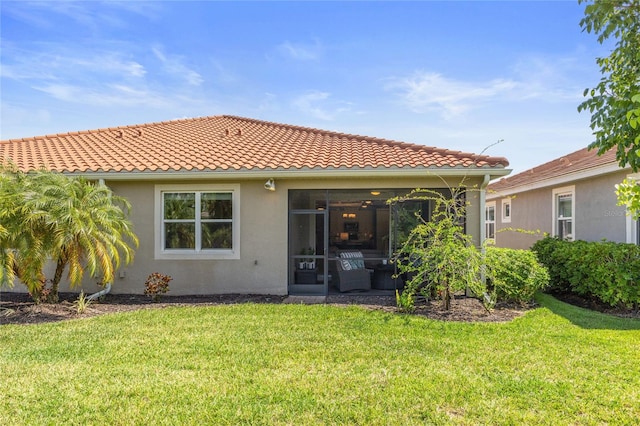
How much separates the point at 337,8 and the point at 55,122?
12228 millimetres

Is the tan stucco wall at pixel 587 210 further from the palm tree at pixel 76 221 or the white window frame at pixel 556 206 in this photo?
the palm tree at pixel 76 221

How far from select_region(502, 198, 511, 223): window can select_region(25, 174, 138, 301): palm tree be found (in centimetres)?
1715

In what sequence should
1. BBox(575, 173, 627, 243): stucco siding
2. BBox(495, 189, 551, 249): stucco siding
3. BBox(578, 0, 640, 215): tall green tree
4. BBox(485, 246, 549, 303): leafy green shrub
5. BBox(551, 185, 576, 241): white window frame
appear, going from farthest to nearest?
BBox(495, 189, 551, 249): stucco siding
BBox(551, 185, 576, 241): white window frame
BBox(575, 173, 627, 243): stucco siding
BBox(485, 246, 549, 303): leafy green shrub
BBox(578, 0, 640, 215): tall green tree

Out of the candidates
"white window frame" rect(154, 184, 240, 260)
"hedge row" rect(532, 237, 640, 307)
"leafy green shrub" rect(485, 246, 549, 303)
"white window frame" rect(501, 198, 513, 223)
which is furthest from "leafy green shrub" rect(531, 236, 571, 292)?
"white window frame" rect(154, 184, 240, 260)

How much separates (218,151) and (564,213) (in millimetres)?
12414

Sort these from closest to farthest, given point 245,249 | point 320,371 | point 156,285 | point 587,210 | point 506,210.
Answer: point 320,371
point 156,285
point 245,249
point 587,210
point 506,210

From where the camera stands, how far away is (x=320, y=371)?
16.2ft

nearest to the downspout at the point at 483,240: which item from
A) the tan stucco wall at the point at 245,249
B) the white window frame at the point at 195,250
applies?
the tan stucco wall at the point at 245,249

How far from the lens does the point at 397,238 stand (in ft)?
37.5

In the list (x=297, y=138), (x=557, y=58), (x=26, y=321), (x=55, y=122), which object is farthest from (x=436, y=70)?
(x=55, y=122)

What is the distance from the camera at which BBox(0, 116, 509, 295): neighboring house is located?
9797 millimetres

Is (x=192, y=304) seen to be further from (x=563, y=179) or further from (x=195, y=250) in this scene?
(x=563, y=179)

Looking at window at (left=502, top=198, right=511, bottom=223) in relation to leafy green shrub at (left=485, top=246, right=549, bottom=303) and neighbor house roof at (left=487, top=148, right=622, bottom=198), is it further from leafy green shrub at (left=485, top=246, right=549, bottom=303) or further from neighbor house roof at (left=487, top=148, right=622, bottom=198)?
leafy green shrub at (left=485, top=246, right=549, bottom=303)

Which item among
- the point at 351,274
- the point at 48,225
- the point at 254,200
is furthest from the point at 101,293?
the point at 351,274
